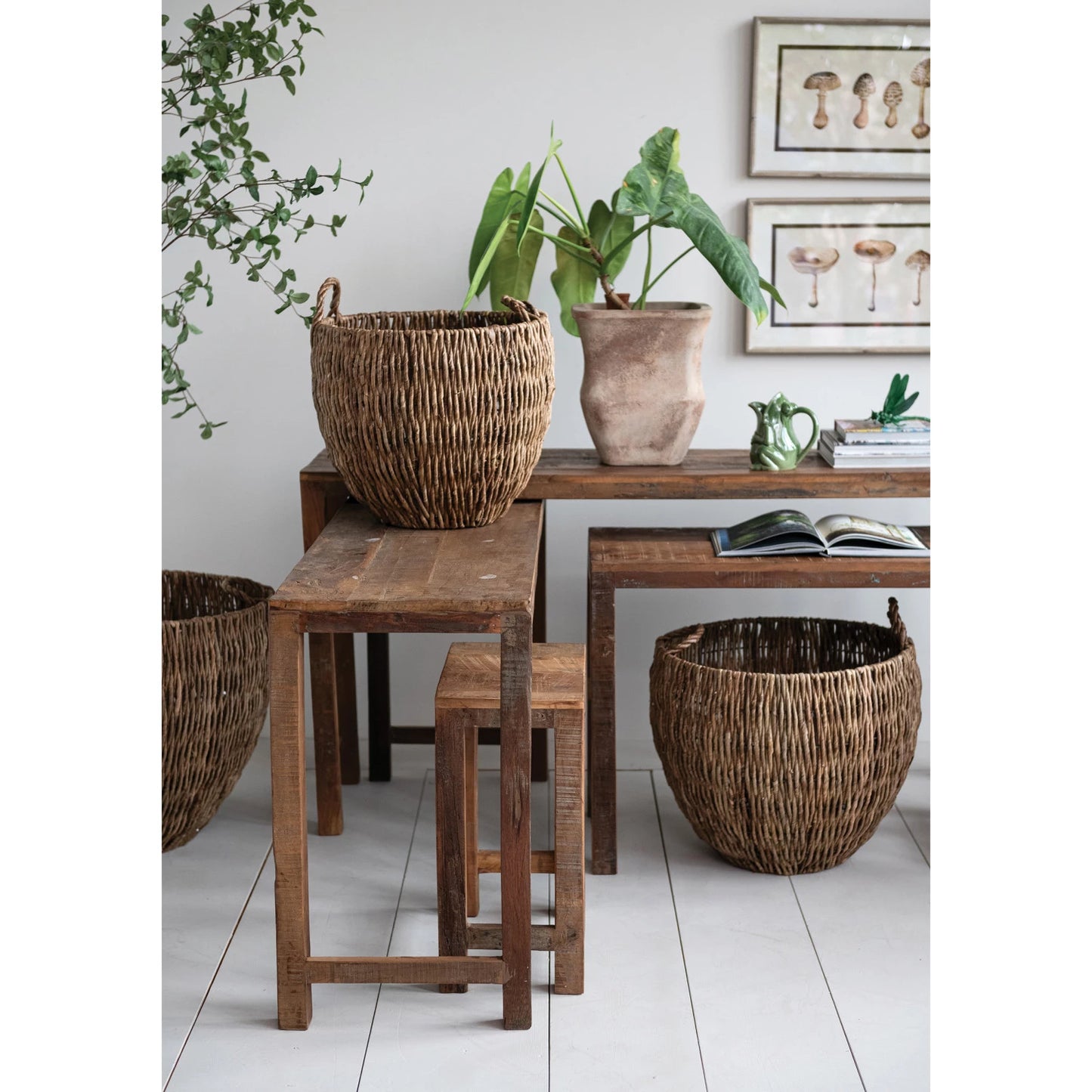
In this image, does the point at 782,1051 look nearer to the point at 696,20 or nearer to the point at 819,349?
the point at 819,349

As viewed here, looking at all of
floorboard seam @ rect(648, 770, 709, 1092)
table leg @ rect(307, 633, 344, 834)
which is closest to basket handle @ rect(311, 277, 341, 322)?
table leg @ rect(307, 633, 344, 834)

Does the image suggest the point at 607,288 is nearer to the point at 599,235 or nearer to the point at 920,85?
the point at 599,235

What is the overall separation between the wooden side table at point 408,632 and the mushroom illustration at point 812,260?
47.8 inches

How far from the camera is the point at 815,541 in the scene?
236 centimetres

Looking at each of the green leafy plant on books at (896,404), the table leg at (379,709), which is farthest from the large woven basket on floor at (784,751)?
the table leg at (379,709)

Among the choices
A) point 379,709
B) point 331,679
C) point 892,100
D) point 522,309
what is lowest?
point 379,709

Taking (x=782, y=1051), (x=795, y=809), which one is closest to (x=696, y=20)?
(x=795, y=809)

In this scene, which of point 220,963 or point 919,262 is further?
point 919,262

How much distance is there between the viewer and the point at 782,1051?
177 cm

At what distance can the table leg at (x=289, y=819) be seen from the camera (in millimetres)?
1724

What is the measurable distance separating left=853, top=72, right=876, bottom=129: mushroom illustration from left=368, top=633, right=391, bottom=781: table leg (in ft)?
5.21

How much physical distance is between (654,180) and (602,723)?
3.44 ft

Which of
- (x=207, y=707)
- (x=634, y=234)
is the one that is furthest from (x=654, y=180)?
(x=207, y=707)

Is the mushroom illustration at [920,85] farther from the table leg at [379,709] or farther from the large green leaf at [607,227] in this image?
the table leg at [379,709]
